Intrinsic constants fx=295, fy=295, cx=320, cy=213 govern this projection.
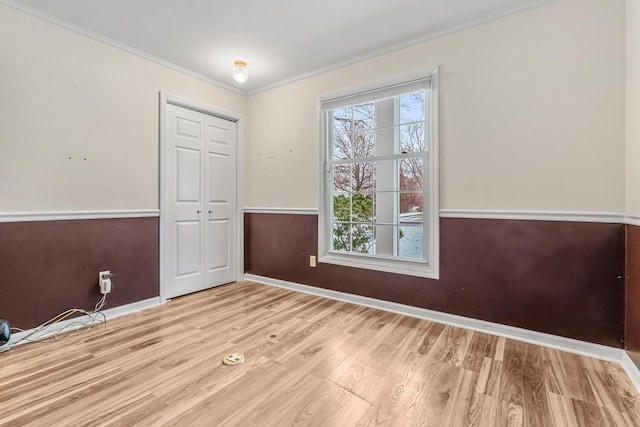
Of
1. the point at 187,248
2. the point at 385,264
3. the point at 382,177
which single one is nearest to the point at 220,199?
the point at 187,248

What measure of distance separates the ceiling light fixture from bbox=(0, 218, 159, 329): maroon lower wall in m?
1.64

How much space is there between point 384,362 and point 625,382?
1.33 meters

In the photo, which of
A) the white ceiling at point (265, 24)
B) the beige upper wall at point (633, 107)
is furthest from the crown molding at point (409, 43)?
the beige upper wall at point (633, 107)

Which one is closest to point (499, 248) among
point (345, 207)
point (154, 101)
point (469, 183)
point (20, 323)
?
point (469, 183)

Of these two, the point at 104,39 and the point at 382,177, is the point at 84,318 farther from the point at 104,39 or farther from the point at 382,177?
the point at 382,177

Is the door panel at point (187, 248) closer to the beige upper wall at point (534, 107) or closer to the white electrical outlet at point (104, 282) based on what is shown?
the white electrical outlet at point (104, 282)

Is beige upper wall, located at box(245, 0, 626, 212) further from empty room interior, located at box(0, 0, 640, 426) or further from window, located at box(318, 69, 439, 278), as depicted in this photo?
window, located at box(318, 69, 439, 278)

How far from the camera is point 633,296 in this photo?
1749mm

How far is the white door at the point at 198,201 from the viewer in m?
3.10

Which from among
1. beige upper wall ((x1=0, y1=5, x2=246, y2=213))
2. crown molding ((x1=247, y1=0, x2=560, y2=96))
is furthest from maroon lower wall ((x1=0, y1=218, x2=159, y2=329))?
crown molding ((x1=247, y1=0, x2=560, y2=96))

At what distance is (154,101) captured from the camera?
2914 millimetres

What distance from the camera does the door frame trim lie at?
2.96m

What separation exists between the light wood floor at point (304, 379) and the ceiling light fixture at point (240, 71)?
2305 mm

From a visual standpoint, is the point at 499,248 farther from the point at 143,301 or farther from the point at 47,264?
the point at 47,264
